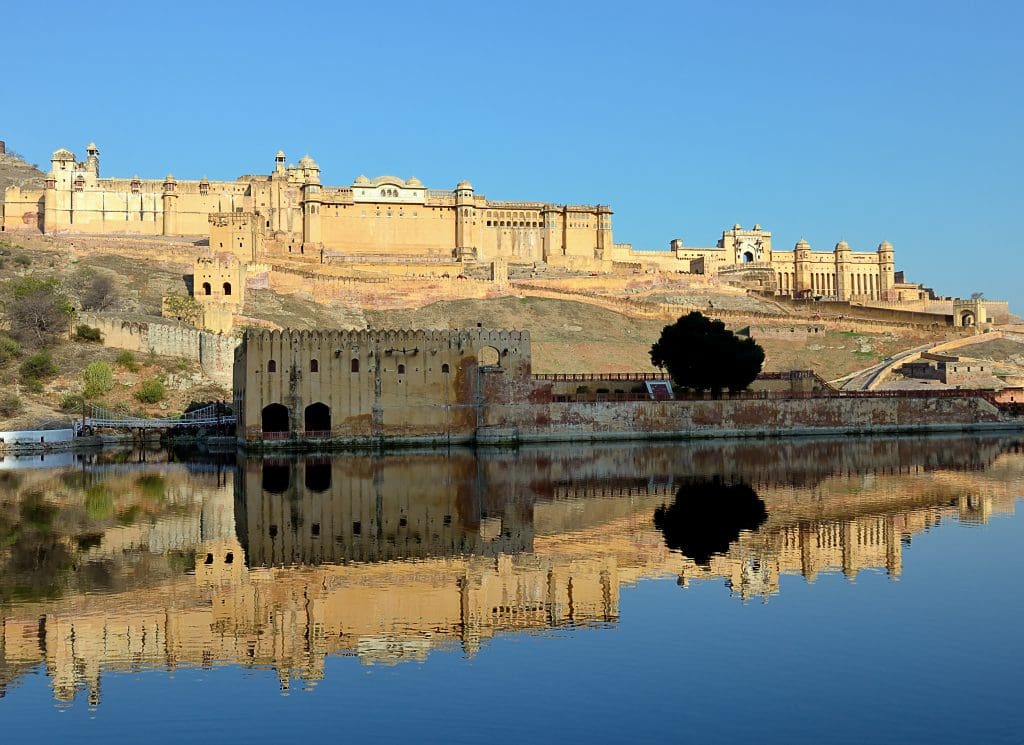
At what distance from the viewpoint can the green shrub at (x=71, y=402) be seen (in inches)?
1918

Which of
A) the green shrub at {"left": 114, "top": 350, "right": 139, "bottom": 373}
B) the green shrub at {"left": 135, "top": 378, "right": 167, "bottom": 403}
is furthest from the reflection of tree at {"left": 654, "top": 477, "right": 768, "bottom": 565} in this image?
the green shrub at {"left": 114, "top": 350, "right": 139, "bottom": 373}

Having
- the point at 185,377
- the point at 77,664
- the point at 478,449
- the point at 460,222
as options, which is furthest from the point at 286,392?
the point at 460,222

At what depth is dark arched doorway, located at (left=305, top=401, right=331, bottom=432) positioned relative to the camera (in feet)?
137

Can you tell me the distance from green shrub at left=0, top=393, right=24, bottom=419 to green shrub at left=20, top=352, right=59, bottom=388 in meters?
2.09

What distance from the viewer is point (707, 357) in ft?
155

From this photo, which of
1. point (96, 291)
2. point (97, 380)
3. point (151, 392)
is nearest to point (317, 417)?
point (151, 392)

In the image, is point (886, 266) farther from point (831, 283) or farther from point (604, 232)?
point (604, 232)

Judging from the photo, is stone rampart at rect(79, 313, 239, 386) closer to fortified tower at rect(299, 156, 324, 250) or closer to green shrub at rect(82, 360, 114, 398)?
green shrub at rect(82, 360, 114, 398)

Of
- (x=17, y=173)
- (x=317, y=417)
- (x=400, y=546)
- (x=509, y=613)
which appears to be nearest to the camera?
(x=509, y=613)

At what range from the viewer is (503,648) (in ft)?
44.4

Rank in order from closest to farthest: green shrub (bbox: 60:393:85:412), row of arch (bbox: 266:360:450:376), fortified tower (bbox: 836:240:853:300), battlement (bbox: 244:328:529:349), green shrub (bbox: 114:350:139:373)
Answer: row of arch (bbox: 266:360:450:376) → battlement (bbox: 244:328:529:349) → green shrub (bbox: 60:393:85:412) → green shrub (bbox: 114:350:139:373) → fortified tower (bbox: 836:240:853:300)

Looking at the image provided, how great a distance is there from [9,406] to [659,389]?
27758 millimetres

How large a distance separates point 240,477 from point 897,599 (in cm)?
2123

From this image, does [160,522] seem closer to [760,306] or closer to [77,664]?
[77,664]
